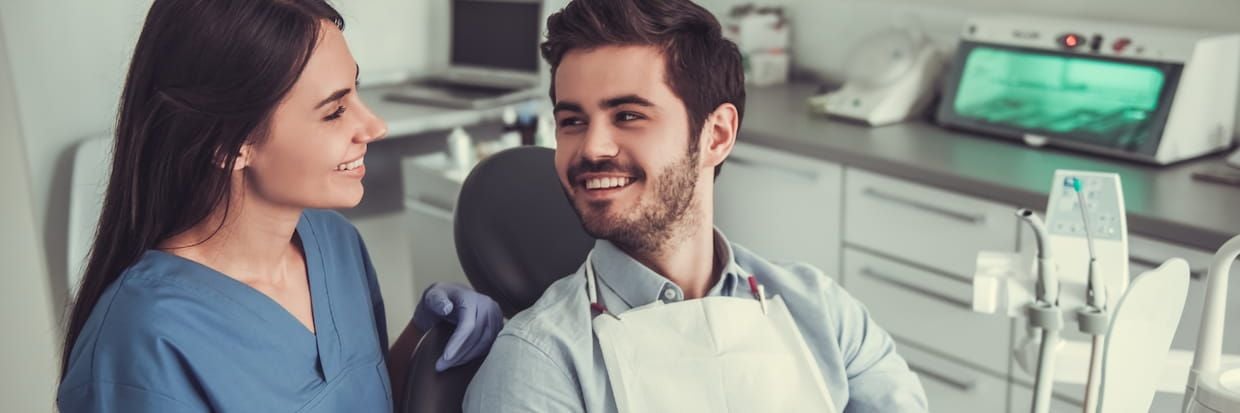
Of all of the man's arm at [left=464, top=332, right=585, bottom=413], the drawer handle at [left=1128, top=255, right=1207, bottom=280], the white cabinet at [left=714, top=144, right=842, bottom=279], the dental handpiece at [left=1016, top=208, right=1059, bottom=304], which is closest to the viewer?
the dental handpiece at [left=1016, top=208, right=1059, bottom=304]

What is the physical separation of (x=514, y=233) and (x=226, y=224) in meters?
0.36

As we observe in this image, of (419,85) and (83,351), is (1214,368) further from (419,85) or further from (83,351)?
(419,85)

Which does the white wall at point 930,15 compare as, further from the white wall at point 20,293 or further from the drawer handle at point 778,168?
the white wall at point 20,293

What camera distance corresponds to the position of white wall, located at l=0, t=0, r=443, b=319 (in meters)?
2.37

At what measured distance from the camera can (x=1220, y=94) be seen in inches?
101

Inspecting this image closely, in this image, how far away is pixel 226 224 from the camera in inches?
53.6

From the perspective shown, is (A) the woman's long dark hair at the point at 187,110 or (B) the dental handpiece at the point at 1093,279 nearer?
(B) the dental handpiece at the point at 1093,279

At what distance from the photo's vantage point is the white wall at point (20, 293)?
2371 mm

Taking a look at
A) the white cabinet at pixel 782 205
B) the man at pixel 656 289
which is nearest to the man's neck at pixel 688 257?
the man at pixel 656 289

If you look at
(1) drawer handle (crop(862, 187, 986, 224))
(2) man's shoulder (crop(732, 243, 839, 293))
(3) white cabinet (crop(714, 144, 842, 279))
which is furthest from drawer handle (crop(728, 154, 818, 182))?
(2) man's shoulder (crop(732, 243, 839, 293))

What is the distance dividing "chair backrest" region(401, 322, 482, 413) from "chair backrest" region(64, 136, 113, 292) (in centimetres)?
128

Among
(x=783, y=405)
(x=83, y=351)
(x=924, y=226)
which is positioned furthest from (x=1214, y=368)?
(x=924, y=226)

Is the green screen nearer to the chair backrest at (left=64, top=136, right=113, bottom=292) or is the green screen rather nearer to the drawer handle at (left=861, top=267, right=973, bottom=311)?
the drawer handle at (left=861, top=267, right=973, bottom=311)

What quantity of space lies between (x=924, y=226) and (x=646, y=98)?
4.53 ft
